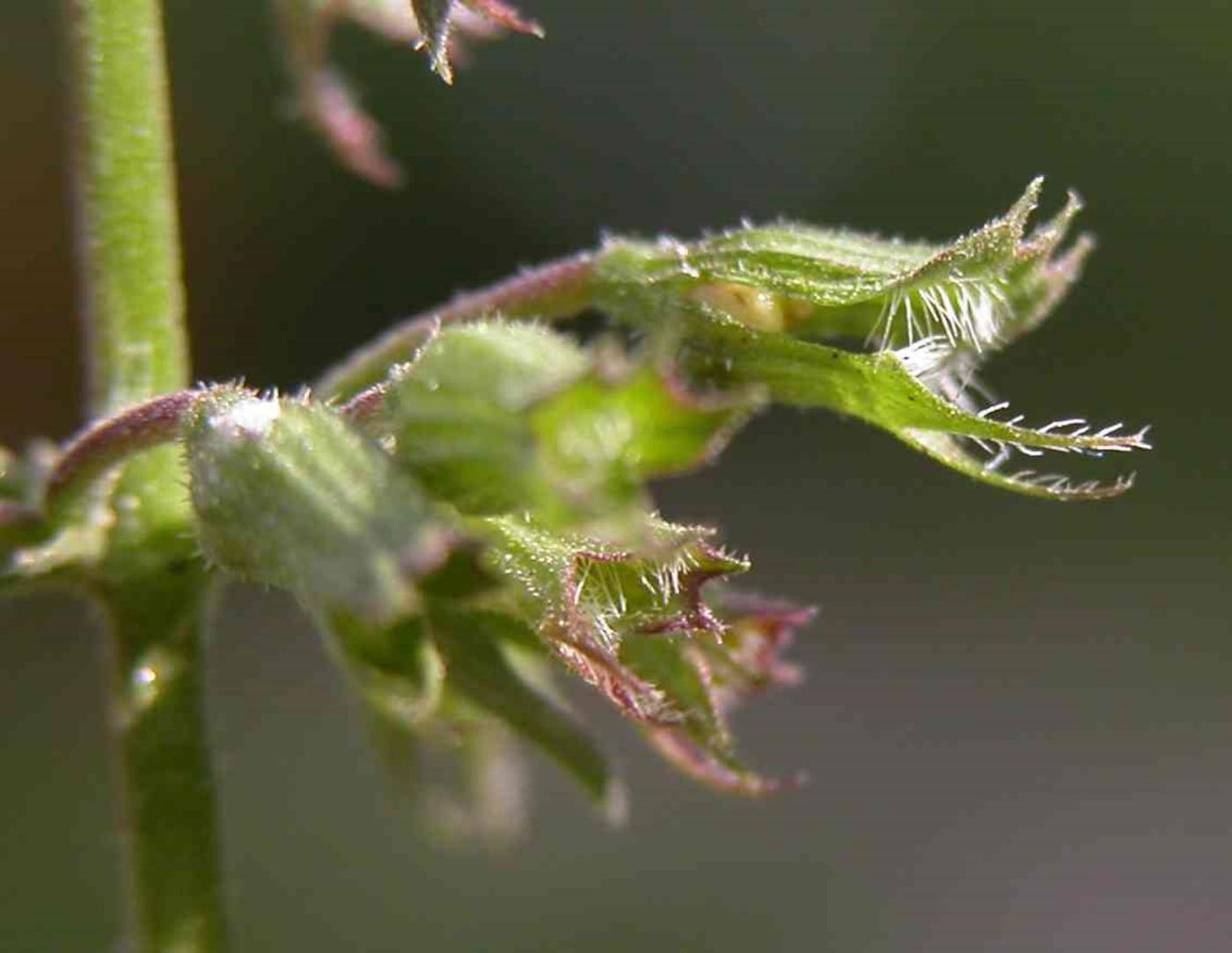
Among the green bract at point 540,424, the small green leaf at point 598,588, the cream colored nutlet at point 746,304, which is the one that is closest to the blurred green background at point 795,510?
the cream colored nutlet at point 746,304

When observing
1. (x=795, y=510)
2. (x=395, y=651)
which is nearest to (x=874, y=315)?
(x=395, y=651)

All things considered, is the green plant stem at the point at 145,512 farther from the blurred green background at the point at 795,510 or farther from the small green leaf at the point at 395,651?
the blurred green background at the point at 795,510

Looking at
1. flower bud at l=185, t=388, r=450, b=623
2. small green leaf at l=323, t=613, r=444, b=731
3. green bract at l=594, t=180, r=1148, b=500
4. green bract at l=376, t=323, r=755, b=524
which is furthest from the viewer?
green bract at l=594, t=180, r=1148, b=500


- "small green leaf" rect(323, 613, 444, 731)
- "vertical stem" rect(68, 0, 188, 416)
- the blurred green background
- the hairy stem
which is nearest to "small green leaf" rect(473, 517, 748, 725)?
"small green leaf" rect(323, 613, 444, 731)

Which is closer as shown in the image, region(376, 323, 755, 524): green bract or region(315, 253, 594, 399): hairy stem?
region(376, 323, 755, 524): green bract

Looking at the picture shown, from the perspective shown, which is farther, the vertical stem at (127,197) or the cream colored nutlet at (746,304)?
the vertical stem at (127,197)

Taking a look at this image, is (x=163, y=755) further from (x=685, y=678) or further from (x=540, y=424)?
(x=540, y=424)

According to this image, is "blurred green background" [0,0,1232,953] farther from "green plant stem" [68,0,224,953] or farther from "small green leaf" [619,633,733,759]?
"small green leaf" [619,633,733,759]
